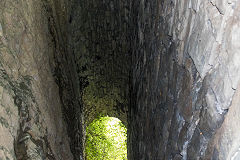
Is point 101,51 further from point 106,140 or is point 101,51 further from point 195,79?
point 195,79

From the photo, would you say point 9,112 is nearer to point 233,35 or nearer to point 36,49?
point 36,49

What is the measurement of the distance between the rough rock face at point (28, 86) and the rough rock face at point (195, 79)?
659 millimetres

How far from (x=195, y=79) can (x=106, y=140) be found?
3645mm

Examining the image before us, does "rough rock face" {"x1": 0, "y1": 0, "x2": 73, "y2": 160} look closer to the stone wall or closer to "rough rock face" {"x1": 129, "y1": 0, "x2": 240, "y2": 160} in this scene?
"rough rock face" {"x1": 129, "y1": 0, "x2": 240, "y2": 160}

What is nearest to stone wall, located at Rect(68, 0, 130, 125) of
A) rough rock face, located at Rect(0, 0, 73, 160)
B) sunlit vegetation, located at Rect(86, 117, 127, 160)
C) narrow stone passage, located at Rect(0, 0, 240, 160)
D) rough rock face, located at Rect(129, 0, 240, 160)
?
sunlit vegetation, located at Rect(86, 117, 127, 160)

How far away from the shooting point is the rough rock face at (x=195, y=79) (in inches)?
25.5

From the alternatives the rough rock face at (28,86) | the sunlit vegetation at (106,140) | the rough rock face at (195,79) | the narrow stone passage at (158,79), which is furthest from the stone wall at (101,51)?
the rough rock face at (195,79)

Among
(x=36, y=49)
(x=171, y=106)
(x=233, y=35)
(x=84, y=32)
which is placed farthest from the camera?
(x=84, y=32)

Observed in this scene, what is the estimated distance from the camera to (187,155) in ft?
3.25

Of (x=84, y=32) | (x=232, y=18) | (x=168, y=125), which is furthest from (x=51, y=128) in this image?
(x=84, y=32)

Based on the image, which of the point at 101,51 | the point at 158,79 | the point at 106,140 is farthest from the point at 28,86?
the point at 106,140

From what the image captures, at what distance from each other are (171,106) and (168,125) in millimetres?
116

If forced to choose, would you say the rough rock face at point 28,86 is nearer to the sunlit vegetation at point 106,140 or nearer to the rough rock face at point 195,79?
the rough rock face at point 195,79

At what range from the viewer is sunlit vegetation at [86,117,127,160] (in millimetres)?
4160
